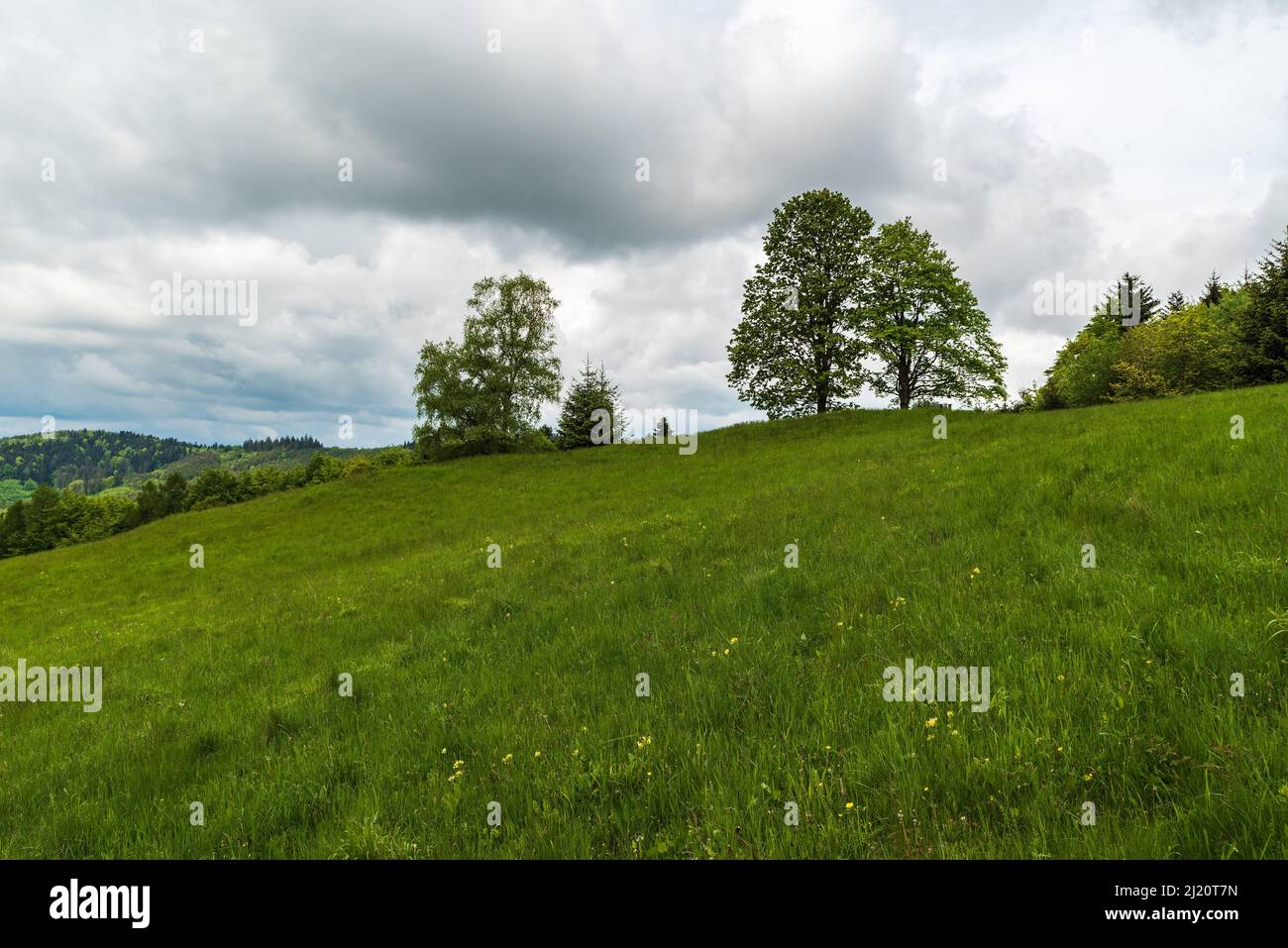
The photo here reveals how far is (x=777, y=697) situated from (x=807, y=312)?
37627 mm

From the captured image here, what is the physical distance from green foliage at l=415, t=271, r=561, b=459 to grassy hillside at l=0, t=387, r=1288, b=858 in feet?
126

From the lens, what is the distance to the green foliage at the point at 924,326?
124 ft

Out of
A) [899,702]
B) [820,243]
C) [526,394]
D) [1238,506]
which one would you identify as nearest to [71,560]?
[526,394]

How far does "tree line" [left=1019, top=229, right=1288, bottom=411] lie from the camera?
108 feet

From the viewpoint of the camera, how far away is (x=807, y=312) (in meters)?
38.0

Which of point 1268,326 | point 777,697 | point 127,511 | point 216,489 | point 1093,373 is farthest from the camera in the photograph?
point 127,511

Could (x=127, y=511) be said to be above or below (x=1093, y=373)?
below

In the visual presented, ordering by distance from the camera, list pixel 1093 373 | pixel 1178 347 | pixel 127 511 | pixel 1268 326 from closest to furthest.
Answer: pixel 1268 326, pixel 1178 347, pixel 1093 373, pixel 127 511

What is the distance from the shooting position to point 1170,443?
984 cm

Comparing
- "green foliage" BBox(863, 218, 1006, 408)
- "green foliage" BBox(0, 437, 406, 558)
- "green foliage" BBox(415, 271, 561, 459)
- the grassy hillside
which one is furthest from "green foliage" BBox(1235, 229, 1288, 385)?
"green foliage" BBox(0, 437, 406, 558)

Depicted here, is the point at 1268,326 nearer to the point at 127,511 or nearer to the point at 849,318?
the point at 849,318

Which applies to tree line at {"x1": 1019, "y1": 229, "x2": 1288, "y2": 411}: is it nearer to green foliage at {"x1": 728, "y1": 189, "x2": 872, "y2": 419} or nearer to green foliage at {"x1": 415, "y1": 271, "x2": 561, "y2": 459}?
green foliage at {"x1": 728, "y1": 189, "x2": 872, "y2": 419}

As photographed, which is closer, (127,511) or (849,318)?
(849,318)

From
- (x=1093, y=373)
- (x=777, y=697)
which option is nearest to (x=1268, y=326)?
(x=1093, y=373)
